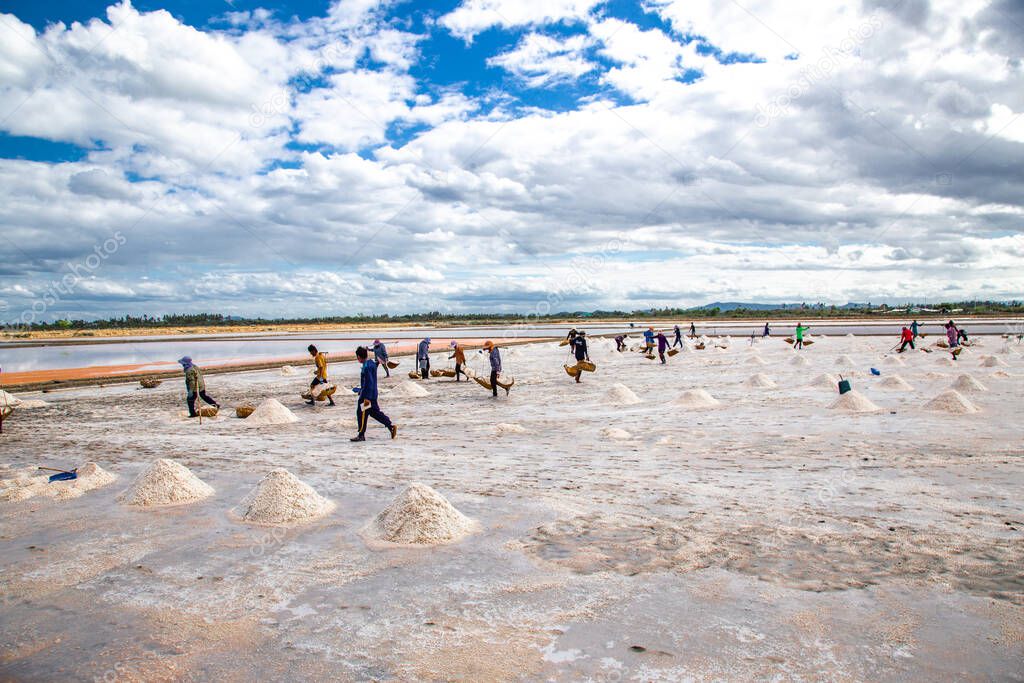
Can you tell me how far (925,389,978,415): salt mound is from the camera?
36.5 ft

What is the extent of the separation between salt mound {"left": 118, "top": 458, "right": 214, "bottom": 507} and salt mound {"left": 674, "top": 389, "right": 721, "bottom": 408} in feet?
31.8

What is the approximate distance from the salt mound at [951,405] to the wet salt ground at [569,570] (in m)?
1.83

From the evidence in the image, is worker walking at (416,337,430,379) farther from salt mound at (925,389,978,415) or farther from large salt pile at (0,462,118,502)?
salt mound at (925,389,978,415)

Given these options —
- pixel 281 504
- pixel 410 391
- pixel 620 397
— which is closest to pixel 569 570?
pixel 281 504

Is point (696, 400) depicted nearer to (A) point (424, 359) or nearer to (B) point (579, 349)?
(B) point (579, 349)

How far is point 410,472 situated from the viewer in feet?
25.6

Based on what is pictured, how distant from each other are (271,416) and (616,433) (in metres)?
7.11

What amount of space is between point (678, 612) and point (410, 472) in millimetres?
4599

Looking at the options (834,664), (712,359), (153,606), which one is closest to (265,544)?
(153,606)

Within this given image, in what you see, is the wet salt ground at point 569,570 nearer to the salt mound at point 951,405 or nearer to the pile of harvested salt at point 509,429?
the pile of harvested salt at point 509,429

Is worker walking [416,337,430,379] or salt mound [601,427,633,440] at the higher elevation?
worker walking [416,337,430,379]

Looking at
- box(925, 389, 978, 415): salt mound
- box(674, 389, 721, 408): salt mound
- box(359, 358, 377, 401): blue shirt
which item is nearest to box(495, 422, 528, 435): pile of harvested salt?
box(359, 358, 377, 401): blue shirt

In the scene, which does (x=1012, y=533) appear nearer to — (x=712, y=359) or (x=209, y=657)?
(x=209, y=657)

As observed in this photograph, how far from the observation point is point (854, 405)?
11656 mm
